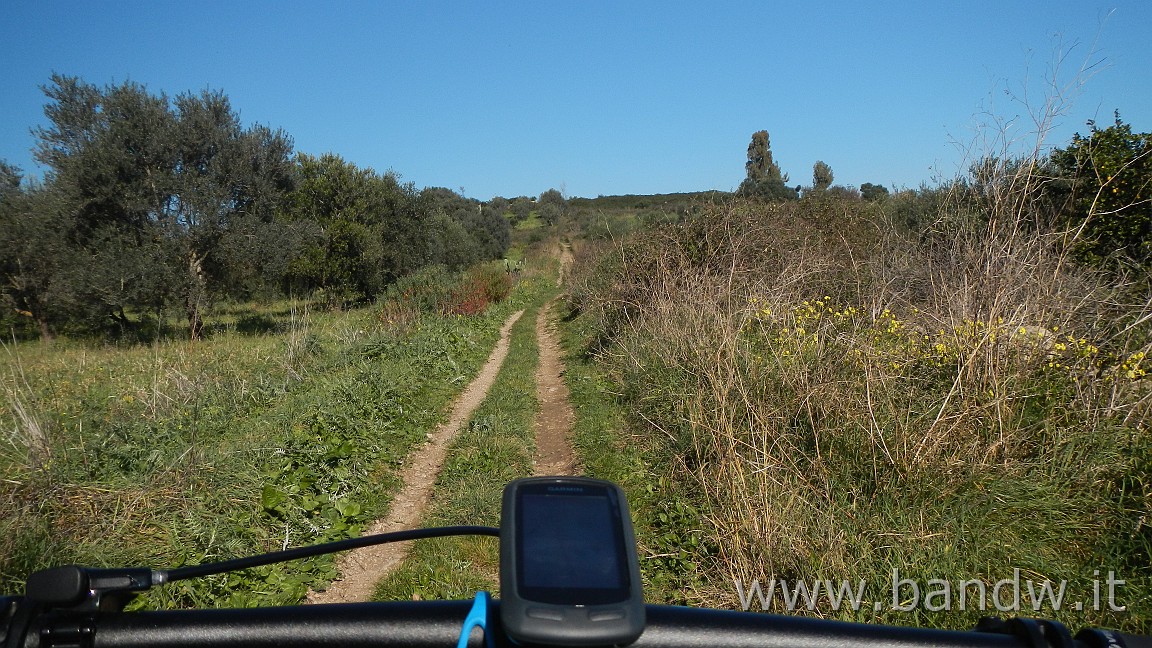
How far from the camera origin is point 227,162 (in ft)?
64.8

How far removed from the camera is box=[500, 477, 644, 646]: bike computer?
2.93ft

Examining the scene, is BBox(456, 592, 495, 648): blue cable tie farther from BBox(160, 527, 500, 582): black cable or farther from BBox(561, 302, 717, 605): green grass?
BBox(561, 302, 717, 605): green grass

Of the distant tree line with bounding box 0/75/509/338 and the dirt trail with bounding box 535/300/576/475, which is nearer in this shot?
the dirt trail with bounding box 535/300/576/475

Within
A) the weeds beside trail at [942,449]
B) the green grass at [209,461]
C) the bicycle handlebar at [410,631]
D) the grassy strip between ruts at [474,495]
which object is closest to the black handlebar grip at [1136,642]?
the bicycle handlebar at [410,631]

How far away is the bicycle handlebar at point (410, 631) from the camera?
108cm

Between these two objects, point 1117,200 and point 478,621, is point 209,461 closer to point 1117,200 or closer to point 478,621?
point 478,621

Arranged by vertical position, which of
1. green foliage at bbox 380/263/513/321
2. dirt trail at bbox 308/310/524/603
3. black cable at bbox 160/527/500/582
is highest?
green foliage at bbox 380/263/513/321

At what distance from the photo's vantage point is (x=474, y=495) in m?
6.21

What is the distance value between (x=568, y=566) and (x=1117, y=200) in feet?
27.4

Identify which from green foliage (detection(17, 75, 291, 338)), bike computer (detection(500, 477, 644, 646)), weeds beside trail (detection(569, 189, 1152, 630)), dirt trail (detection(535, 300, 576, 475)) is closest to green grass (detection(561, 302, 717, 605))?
weeds beside trail (detection(569, 189, 1152, 630))

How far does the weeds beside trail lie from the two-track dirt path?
173 cm

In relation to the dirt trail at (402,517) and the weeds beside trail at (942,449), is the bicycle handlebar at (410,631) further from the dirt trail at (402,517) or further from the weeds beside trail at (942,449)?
the dirt trail at (402,517)

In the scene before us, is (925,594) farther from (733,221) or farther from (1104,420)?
(733,221)

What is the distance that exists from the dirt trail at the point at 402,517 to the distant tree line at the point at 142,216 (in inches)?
469
